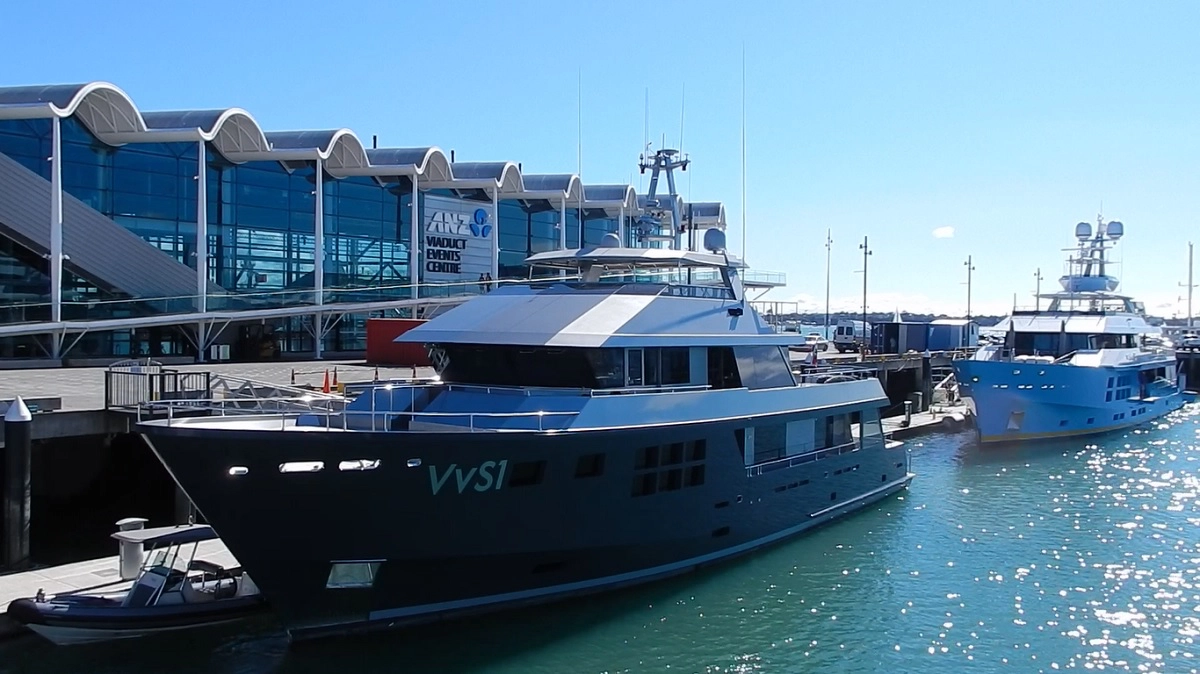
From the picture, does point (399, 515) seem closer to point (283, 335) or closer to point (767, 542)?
point (767, 542)

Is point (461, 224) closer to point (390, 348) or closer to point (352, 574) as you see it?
point (390, 348)

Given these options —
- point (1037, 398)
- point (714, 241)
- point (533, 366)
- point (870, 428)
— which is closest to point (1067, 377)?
point (1037, 398)

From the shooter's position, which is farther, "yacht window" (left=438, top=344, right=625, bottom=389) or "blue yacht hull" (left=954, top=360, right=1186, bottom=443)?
"blue yacht hull" (left=954, top=360, right=1186, bottom=443)

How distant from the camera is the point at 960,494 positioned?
76.5 feet

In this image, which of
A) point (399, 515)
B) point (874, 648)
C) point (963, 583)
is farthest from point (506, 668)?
Result: point (963, 583)

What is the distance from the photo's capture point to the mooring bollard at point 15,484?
13.2 metres

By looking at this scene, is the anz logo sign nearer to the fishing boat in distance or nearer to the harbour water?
the fishing boat in distance

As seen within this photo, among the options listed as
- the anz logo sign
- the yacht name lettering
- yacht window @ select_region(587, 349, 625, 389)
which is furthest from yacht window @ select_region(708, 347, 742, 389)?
the anz logo sign

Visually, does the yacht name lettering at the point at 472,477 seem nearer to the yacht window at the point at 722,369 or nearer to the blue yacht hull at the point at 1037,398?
the yacht window at the point at 722,369

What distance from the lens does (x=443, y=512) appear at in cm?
1198

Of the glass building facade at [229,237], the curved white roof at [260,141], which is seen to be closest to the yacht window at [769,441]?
the curved white roof at [260,141]

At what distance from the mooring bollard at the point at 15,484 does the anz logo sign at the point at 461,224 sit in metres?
29.4

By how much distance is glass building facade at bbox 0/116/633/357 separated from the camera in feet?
93.0

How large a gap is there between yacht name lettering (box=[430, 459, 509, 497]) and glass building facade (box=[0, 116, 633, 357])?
69.4 feet
